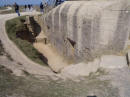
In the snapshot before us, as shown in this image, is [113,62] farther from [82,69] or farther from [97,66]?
[82,69]

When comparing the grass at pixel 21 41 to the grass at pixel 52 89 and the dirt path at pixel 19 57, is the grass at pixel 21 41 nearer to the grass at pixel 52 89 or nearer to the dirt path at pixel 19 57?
the dirt path at pixel 19 57

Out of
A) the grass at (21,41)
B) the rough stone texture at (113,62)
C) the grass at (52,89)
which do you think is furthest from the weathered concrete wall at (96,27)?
the grass at (52,89)

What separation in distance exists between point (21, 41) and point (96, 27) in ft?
18.9

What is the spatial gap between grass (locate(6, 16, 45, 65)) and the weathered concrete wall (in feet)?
8.54

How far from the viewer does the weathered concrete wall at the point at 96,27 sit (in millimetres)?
6746

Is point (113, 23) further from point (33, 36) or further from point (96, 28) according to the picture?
point (33, 36)

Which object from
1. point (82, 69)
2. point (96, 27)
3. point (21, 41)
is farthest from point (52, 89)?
point (21, 41)

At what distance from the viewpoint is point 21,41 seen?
10000 mm

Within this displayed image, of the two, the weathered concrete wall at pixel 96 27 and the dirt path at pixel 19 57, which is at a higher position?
the weathered concrete wall at pixel 96 27

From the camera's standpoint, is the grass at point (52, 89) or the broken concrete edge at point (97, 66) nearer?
the grass at point (52, 89)

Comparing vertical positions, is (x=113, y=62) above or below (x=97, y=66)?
above

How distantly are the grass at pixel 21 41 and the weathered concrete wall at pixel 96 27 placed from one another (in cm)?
260

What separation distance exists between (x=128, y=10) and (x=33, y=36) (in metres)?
10.3

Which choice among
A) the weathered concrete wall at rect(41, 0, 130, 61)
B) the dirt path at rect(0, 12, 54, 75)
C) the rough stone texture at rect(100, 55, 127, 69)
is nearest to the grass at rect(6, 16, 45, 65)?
the dirt path at rect(0, 12, 54, 75)
